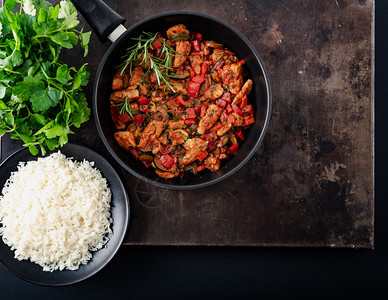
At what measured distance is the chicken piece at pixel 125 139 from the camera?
2094 millimetres

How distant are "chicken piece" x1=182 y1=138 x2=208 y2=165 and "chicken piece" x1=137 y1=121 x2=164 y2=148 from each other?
18cm

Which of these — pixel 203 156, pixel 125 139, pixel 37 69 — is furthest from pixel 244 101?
pixel 37 69

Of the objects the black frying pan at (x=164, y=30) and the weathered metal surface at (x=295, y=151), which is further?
the weathered metal surface at (x=295, y=151)

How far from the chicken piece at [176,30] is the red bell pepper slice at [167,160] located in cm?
71

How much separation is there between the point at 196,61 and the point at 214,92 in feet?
0.72

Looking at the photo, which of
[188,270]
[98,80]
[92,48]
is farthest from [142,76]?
[188,270]

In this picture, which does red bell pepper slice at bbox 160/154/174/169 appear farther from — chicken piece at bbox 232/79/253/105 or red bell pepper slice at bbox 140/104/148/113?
chicken piece at bbox 232/79/253/105

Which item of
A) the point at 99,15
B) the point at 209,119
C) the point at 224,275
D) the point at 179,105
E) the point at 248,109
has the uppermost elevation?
the point at 99,15

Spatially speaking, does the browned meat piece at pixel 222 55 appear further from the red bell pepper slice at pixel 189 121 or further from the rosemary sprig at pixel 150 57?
the red bell pepper slice at pixel 189 121

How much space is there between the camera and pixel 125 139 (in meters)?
2.10

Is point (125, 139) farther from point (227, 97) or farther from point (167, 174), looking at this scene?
point (227, 97)

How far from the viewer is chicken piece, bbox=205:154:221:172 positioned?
2.12 m

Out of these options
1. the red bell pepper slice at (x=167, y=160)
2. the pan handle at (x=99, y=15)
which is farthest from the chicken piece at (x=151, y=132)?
the pan handle at (x=99, y=15)

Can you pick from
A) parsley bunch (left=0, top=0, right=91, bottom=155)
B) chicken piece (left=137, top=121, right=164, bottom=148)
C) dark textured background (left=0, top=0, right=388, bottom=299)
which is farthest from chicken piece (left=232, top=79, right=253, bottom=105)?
dark textured background (left=0, top=0, right=388, bottom=299)
